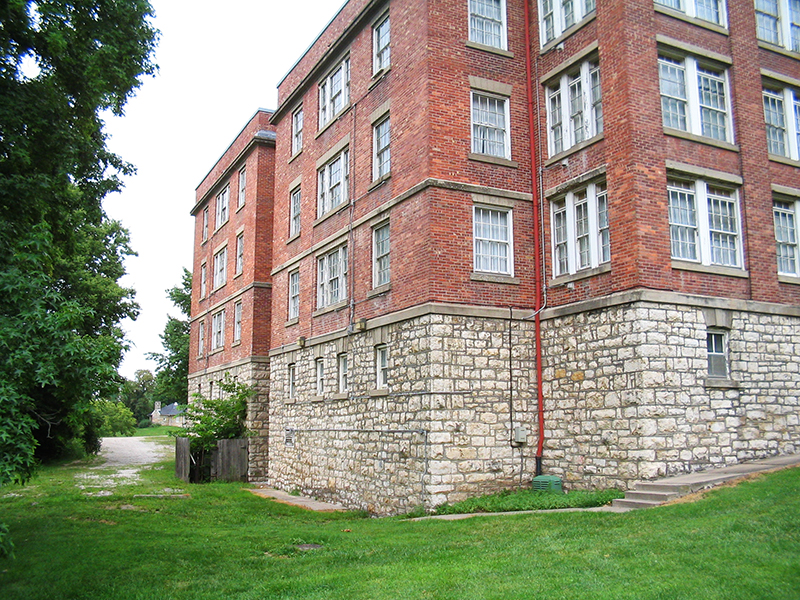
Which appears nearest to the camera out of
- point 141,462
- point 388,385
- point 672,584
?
point 672,584

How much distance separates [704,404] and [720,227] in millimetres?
3997

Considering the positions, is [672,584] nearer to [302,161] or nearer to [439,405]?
[439,405]

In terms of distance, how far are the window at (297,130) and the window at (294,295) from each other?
172 inches

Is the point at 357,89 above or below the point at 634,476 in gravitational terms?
above

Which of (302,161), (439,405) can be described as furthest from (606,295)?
(302,161)

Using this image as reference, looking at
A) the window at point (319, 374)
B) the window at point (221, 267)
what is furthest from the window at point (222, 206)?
the window at point (319, 374)

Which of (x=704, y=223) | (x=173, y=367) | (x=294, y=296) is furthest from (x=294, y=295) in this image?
(x=173, y=367)

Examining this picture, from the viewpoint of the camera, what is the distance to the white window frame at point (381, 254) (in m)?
18.1

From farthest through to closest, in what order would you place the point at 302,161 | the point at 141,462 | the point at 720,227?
the point at 141,462, the point at 302,161, the point at 720,227

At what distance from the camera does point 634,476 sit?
1336 cm

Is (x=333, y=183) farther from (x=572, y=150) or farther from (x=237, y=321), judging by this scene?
(x=237, y=321)

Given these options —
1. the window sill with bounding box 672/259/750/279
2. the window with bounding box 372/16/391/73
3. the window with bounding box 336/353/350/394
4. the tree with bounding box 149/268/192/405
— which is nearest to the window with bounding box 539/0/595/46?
the window with bounding box 372/16/391/73

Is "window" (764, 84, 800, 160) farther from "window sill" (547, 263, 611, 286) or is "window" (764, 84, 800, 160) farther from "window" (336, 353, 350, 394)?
"window" (336, 353, 350, 394)

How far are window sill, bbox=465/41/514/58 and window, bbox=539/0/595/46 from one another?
871 millimetres
